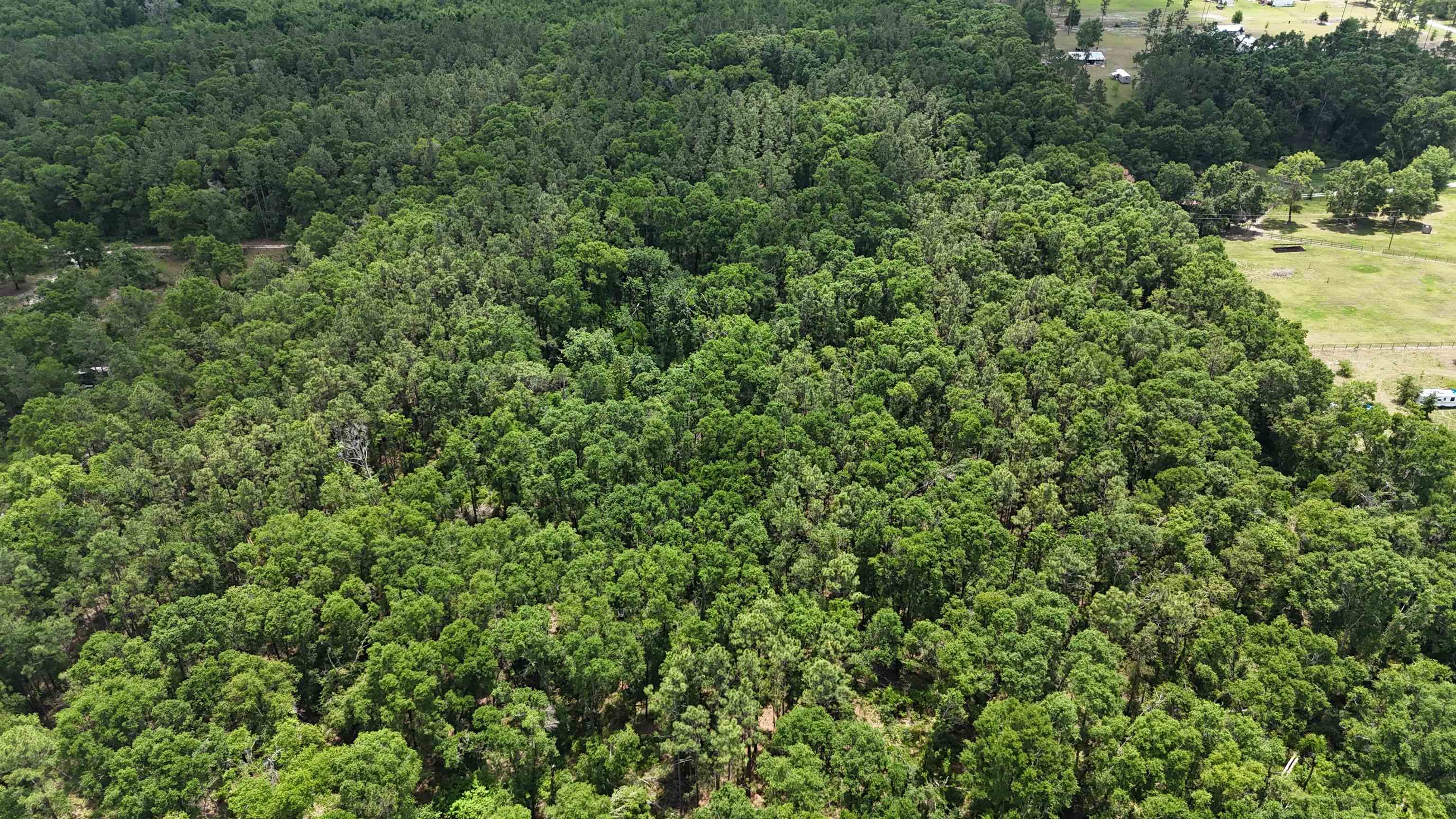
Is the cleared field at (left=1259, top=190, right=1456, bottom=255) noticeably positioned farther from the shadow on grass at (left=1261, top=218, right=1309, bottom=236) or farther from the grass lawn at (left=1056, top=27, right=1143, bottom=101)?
the grass lawn at (left=1056, top=27, right=1143, bottom=101)

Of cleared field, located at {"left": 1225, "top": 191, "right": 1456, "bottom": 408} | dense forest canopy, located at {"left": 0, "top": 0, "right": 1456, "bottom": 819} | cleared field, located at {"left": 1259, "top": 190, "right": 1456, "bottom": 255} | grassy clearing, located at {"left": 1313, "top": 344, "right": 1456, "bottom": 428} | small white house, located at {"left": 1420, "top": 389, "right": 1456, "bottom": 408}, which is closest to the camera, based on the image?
dense forest canopy, located at {"left": 0, "top": 0, "right": 1456, "bottom": 819}

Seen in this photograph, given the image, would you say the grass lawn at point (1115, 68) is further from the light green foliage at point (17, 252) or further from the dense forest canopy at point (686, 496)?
the light green foliage at point (17, 252)

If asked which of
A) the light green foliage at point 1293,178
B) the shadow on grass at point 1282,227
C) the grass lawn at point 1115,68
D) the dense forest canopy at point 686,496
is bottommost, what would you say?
the dense forest canopy at point 686,496

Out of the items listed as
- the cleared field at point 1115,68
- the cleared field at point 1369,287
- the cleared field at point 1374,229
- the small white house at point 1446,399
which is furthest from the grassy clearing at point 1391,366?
the cleared field at point 1115,68

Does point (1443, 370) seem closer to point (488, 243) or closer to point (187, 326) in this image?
point (488, 243)

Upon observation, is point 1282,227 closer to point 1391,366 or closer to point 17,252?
point 1391,366

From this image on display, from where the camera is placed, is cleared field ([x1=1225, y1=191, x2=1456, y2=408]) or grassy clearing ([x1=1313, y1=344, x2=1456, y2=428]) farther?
cleared field ([x1=1225, y1=191, x2=1456, y2=408])

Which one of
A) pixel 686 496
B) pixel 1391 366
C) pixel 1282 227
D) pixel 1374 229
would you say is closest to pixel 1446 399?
pixel 1391 366

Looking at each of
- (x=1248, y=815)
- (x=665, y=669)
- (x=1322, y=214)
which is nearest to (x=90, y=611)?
(x=665, y=669)

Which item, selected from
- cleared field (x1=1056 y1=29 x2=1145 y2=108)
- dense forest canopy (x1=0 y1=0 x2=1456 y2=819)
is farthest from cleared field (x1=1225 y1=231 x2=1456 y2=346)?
cleared field (x1=1056 y1=29 x2=1145 y2=108)
